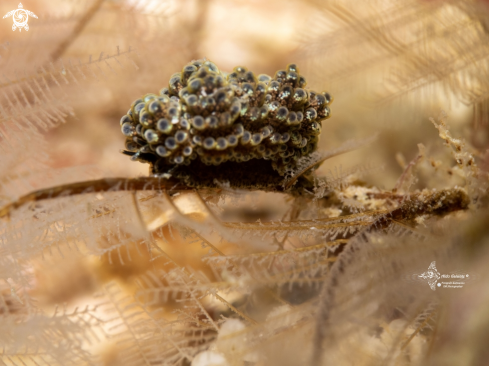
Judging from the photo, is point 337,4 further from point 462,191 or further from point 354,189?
point 462,191

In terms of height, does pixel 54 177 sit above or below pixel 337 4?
below

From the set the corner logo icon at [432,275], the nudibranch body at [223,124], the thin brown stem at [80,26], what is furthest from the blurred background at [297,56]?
the corner logo icon at [432,275]

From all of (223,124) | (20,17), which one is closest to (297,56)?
(223,124)

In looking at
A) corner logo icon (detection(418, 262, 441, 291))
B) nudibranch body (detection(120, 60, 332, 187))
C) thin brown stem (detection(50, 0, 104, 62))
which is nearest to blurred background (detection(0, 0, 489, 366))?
thin brown stem (detection(50, 0, 104, 62))

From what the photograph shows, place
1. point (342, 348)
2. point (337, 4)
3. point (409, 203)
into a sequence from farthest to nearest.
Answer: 1. point (337, 4)
2. point (409, 203)
3. point (342, 348)

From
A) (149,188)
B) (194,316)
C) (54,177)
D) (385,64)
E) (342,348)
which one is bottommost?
(342,348)

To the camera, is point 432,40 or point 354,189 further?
point 432,40

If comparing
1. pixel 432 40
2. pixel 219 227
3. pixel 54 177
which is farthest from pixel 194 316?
pixel 432 40

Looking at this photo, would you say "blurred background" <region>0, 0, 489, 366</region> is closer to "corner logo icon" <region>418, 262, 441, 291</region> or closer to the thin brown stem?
the thin brown stem
